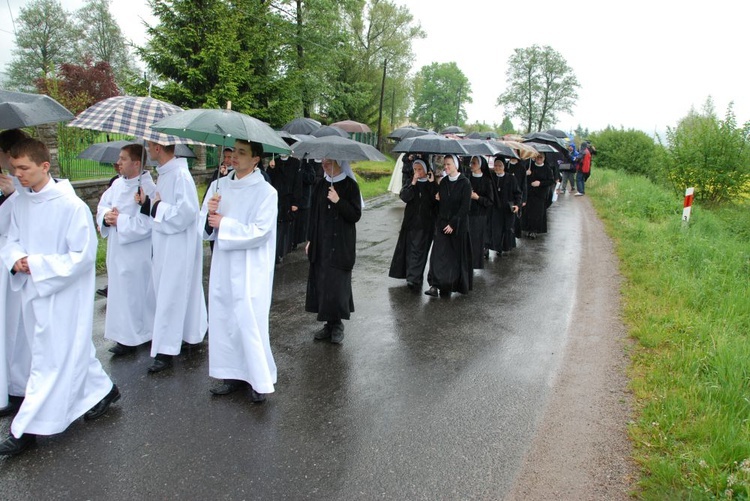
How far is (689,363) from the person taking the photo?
508cm

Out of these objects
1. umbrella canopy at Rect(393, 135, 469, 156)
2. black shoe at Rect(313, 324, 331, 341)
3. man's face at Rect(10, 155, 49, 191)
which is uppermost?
umbrella canopy at Rect(393, 135, 469, 156)

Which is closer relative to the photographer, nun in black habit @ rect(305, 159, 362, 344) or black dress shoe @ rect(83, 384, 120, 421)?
black dress shoe @ rect(83, 384, 120, 421)

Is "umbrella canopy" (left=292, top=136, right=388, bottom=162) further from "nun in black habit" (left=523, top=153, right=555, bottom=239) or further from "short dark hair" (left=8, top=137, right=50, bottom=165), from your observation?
"nun in black habit" (left=523, top=153, right=555, bottom=239)

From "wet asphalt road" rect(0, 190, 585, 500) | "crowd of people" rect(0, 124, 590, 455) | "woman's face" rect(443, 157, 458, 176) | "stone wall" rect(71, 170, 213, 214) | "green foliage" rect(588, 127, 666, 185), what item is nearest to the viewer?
"wet asphalt road" rect(0, 190, 585, 500)

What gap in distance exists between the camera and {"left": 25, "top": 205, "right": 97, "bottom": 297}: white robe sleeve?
363 centimetres

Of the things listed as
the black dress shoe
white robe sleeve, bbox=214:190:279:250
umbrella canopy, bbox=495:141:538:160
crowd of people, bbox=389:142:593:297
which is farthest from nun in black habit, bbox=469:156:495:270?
the black dress shoe

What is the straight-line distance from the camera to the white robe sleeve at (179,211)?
4.89m

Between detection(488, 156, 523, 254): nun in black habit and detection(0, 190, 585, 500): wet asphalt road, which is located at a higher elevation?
detection(488, 156, 523, 254): nun in black habit

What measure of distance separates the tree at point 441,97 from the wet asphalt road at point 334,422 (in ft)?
254

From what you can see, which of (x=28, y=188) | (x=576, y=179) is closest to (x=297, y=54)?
(x=576, y=179)

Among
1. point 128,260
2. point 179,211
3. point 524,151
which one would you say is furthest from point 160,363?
point 524,151

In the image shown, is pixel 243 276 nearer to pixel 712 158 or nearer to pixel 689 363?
pixel 689 363

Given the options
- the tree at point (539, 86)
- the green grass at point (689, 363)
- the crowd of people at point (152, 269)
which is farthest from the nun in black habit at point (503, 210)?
the tree at point (539, 86)

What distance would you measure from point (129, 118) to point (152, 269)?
1388mm
